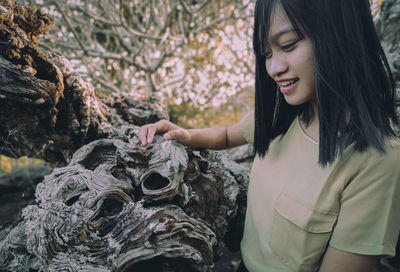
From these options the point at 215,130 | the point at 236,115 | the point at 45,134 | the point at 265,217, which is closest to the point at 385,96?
the point at 265,217

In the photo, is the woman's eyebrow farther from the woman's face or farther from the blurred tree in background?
the blurred tree in background

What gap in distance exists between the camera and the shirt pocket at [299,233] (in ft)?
4.06

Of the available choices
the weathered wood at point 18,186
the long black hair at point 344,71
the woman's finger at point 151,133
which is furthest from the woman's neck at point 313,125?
the weathered wood at point 18,186

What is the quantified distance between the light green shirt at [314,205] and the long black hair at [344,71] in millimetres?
78

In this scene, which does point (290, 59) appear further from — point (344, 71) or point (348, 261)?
point (348, 261)

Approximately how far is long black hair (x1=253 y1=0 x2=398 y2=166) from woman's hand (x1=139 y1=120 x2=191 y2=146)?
0.68 meters

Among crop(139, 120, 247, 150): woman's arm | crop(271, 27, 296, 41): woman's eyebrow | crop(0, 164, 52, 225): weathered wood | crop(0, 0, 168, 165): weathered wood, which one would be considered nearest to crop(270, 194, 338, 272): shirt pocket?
crop(139, 120, 247, 150): woman's arm

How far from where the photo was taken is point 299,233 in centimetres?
129

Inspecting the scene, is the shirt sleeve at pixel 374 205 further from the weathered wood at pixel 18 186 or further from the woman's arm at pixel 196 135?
the weathered wood at pixel 18 186

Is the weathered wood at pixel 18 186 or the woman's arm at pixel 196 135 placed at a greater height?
the woman's arm at pixel 196 135

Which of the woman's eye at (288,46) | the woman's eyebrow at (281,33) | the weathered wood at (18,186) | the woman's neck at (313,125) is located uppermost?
the woman's eyebrow at (281,33)

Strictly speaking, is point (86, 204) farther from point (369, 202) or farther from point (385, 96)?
point (385, 96)

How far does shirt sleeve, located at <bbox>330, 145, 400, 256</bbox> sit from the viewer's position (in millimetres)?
1107

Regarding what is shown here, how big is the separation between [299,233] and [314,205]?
16 centimetres
